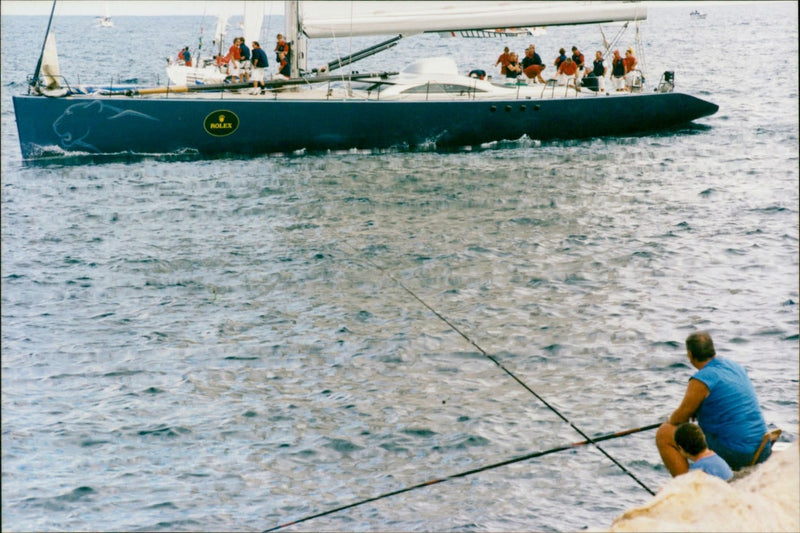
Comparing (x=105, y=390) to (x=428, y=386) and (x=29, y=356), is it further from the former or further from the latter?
(x=428, y=386)

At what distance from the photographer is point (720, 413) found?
22.0ft

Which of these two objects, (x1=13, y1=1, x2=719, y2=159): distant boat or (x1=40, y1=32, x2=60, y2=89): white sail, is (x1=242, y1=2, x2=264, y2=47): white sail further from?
(x1=40, y1=32, x2=60, y2=89): white sail

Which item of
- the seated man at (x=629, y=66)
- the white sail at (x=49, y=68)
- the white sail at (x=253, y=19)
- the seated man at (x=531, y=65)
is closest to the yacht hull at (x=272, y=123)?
the white sail at (x=49, y=68)

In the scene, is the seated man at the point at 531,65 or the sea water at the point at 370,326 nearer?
the sea water at the point at 370,326

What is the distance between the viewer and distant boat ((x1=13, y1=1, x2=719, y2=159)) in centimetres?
2309

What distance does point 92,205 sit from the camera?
21.0 m

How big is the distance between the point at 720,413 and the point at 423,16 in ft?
57.2

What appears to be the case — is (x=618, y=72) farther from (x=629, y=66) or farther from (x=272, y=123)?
(x=272, y=123)

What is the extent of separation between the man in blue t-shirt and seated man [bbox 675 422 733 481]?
26 centimetres

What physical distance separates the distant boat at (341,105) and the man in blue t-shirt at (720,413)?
56.1 ft

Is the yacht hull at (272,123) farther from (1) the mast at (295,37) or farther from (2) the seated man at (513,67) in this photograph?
(2) the seated man at (513,67)

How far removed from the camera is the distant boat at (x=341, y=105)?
23.1 m

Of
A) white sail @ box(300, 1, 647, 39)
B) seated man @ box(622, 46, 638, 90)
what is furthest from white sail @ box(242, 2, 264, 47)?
seated man @ box(622, 46, 638, 90)

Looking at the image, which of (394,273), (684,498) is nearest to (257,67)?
(394,273)
